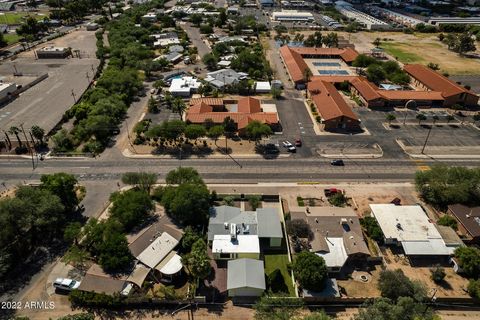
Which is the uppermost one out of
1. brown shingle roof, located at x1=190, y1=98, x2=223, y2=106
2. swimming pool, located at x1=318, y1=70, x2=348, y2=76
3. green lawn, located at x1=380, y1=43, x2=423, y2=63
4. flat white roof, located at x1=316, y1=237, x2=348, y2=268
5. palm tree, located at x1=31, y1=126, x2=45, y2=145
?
green lawn, located at x1=380, y1=43, x2=423, y2=63

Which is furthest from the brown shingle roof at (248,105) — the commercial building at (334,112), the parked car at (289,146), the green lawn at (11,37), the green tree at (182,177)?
the green lawn at (11,37)

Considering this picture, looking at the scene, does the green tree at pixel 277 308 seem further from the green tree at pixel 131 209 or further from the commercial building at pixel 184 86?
the commercial building at pixel 184 86

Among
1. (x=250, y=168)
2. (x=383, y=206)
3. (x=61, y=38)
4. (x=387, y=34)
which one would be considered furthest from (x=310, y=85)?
(x=61, y=38)

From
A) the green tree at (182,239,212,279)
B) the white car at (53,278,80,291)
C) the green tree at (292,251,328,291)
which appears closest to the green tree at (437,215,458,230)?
the green tree at (292,251,328,291)

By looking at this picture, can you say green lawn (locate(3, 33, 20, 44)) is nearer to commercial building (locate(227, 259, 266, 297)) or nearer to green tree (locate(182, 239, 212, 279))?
green tree (locate(182, 239, 212, 279))

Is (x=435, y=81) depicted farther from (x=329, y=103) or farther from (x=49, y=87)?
(x=49, y=87)

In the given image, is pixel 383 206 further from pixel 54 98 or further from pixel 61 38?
pixel 61 38

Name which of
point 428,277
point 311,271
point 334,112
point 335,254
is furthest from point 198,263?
point 334,112
